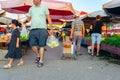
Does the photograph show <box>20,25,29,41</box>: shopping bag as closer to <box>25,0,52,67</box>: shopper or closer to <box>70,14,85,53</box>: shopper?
<box>25,0,52,67</box>: shopper

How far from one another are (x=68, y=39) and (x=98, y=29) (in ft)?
6.15

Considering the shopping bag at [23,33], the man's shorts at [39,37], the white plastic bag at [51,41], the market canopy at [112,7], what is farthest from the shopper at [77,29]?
the man's shorts at [39,37]

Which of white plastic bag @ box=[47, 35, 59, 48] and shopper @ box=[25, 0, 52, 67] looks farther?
white plastic bag @ box=[47, 35, 59, 48]

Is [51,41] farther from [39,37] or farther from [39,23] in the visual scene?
[39,23]

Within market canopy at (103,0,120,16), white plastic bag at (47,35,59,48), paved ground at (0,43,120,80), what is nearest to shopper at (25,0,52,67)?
white plastic bag at (47,35,59,48)

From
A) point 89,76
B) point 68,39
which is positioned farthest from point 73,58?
point 89,76

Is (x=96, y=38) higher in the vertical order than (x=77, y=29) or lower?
lower

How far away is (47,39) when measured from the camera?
11.3 meters

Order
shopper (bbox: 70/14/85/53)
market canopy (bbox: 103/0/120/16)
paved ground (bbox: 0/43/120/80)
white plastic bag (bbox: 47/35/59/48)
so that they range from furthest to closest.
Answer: shopper (bbox: 70/14/85/53), market canopy (bbox: 103/0/120/16), white plastic bag (bbox: 47/35/59/48), paved ground (bbox: 0/43/120/80)

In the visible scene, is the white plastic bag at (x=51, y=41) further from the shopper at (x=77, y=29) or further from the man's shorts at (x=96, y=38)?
the man's shorts at (x=96, y=38)

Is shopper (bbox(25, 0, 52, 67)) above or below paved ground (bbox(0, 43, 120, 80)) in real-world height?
above

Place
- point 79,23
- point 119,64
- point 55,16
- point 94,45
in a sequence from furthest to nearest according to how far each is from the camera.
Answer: point 55,16, point 94,45, point 79,23, point 119,64

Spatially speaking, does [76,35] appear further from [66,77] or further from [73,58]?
[66,77]

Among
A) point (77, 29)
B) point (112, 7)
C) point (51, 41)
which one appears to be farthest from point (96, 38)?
point (51, 41)
